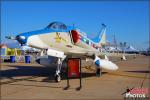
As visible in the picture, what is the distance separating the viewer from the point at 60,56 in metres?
15.8

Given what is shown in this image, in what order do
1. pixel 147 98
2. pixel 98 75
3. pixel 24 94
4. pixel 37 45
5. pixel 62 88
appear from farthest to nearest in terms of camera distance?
pixel 98 75 < pixel 37 45 < pixel 62 88 < pixel 24 94 < pixel 147 98

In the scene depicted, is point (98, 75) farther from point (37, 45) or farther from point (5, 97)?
point (5, 97)

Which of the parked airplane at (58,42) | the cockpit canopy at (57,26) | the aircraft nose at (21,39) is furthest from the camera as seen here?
the cockpit canopy at (57,26)

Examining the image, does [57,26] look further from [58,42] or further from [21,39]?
[21,39]

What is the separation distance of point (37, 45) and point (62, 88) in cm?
324

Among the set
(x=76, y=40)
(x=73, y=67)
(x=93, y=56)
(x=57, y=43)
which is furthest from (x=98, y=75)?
(x=73, y=67)

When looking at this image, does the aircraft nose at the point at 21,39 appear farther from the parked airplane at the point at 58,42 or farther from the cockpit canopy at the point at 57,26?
the cockpit canopy at the point at 57,26

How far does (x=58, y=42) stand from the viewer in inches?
631

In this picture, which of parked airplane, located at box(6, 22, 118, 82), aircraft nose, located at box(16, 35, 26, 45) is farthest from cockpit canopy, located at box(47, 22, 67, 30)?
aircraft nose, located at box(16, 35, 26, 45)

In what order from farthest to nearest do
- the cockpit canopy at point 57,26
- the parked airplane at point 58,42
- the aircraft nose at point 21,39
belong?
the cockpit canopy at point 57,26 < the parked airplane at point 58,42 < the aircraft nose at point 21,39

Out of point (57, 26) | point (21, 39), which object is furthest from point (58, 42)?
point (21, 39)

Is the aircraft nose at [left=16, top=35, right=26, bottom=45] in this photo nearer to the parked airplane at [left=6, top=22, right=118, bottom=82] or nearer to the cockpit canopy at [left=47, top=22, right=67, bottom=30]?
the parked airplane at [left=6, top=22, right=118, bottom=82]

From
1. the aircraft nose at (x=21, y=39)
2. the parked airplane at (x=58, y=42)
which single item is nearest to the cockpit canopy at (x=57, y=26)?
the parked airplane at (x=58, y=42)

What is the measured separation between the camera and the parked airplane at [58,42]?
15045 millimetres
